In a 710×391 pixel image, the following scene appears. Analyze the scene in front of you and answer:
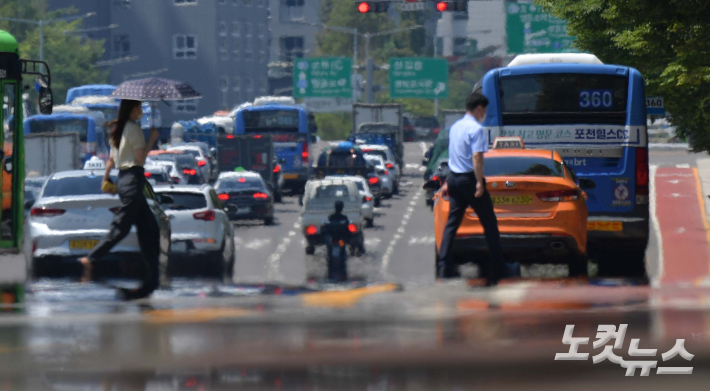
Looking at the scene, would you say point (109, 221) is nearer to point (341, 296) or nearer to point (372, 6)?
point (341, 296)

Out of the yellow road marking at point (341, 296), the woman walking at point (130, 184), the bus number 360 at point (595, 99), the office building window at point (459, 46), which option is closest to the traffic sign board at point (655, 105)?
the bus number 360 at point (595, 99)

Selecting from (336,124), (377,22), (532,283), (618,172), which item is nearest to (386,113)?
(336,124)

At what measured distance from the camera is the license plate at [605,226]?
17000 mm

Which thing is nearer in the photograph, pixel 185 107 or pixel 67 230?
pixel 67 230

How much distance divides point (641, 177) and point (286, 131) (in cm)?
3697

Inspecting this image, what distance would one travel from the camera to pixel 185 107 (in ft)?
340

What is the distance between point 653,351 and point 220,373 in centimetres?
248

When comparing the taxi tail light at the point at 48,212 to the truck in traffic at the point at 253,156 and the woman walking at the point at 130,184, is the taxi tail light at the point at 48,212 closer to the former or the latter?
the woman walking at the point at 130,184

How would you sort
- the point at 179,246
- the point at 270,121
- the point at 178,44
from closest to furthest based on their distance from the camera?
the point at 179,246, the point at 270,121, the point at 178,44

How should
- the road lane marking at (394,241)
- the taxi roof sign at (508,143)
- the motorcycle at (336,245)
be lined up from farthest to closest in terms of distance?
the road lane marking at (394,241) < the motorcycle at (336,245) < the taxi roof sign at (508,143)

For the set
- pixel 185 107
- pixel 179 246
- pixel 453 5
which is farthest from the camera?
pixel 185 107

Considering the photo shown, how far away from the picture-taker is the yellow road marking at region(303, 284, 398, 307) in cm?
1000

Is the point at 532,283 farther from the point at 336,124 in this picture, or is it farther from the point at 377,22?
the point at 377,22

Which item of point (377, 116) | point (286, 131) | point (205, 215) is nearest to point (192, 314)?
point (205, 215)
